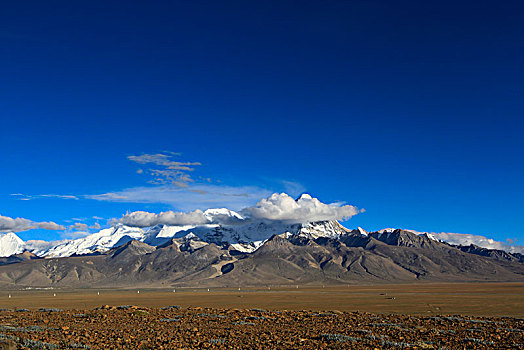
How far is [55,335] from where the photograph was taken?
20.9 m

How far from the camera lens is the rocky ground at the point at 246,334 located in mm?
18562

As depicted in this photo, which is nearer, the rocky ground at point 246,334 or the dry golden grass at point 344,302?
the rocky ground at point 246,334

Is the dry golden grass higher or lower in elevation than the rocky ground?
lower

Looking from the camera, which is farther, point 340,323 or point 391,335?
point 340,323

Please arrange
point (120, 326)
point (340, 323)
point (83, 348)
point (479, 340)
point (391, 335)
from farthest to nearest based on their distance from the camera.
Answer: point (340, 323)
point (120, 326)
point (391, 335)
point (479, 340)
point (83, 348)

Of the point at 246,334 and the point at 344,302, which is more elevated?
the point at 246,334

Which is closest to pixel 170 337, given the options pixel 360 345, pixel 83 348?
pixel 83 348

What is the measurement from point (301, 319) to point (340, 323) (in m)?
3.14

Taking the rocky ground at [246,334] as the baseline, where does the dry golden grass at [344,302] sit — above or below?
below

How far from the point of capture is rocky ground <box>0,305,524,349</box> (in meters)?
18.6

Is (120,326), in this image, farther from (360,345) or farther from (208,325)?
(360,345)

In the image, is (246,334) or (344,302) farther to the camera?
(344,302)

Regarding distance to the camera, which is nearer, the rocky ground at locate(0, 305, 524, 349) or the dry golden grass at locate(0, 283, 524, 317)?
the rocky ground at locate(0, 305, 524, 349)

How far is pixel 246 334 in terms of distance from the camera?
72.9 ft
